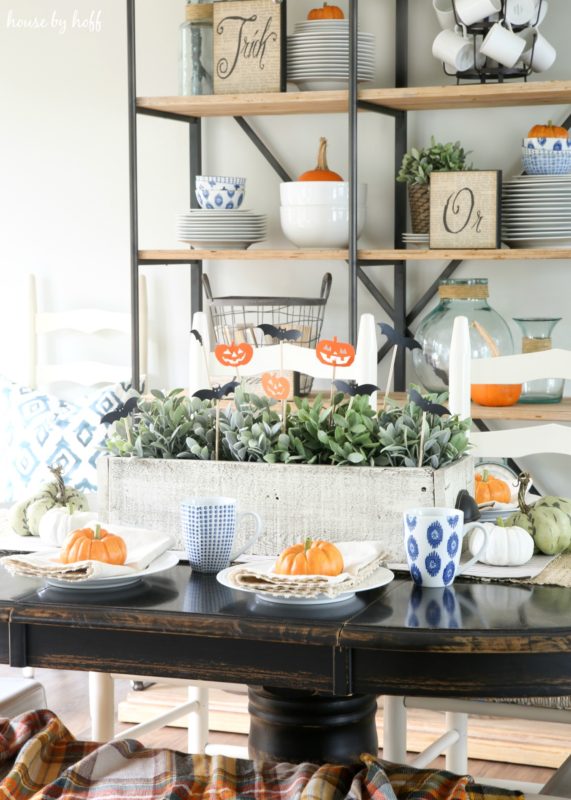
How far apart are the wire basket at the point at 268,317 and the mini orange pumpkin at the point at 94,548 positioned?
169 centimetres

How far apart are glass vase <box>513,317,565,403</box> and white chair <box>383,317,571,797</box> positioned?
58cm

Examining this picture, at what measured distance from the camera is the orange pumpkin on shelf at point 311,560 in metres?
1.45

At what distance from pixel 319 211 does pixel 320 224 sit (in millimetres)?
36

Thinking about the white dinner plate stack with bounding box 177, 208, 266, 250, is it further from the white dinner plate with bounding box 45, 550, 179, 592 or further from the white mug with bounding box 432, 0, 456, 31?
the white dinner plate with bounding box 45, 550, 179, 592

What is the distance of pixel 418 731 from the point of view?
2824 mm

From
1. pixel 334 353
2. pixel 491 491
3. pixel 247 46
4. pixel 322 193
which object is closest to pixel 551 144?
pixel 322 193

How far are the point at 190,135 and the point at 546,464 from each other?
4.83 feet

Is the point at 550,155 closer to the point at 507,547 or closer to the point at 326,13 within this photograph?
the point at 326,13

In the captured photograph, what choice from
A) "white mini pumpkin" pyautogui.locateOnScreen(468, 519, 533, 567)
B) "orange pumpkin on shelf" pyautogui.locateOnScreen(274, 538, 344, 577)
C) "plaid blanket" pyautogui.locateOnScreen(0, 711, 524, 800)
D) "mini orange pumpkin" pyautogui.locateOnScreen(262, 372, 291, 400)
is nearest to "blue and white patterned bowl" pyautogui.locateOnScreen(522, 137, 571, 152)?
"mini orange pumpkin" pyautogui.locateOnScreen(262, 372, 291, 400)

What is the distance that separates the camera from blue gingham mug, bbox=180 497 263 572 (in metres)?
1.61

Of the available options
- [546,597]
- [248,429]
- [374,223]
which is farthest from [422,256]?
[546,597]

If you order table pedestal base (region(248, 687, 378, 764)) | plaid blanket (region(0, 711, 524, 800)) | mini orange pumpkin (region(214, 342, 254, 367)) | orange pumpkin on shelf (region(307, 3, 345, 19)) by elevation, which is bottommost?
table pedestal base (region(248, 687, 378, 764))

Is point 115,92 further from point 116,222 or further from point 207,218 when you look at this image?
point 207,218

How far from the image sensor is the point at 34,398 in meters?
3.69
